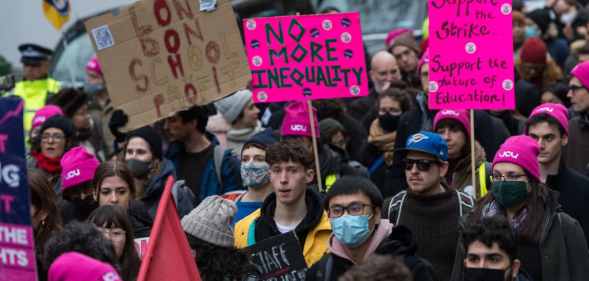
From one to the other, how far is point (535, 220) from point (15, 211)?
338cm

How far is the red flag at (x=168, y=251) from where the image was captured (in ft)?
22.0

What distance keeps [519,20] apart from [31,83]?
15.4ft

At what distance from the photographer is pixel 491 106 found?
388 inches

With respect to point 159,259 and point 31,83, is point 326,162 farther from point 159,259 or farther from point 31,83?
point 31,83

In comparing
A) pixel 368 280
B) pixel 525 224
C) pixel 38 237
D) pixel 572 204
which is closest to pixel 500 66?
pixel 572 204

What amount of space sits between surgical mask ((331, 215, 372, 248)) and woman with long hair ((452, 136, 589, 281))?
1.70 feet

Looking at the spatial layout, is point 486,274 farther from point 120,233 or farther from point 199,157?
point 199,157

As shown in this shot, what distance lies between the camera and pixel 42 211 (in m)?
8.17

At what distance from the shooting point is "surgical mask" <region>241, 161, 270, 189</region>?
9.72 m

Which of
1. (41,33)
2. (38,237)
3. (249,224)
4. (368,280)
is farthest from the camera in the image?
(41,33)

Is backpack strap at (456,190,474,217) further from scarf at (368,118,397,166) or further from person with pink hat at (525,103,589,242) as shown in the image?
scarf at (368,118,397,166)

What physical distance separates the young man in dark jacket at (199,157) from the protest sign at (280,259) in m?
2.23

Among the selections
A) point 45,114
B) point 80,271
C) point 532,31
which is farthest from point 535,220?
point 532,31

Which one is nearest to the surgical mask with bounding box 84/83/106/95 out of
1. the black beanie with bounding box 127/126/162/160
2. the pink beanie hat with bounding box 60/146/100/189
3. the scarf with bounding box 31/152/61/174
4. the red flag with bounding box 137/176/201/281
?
the scarf with bounding box 31/152/61/174
